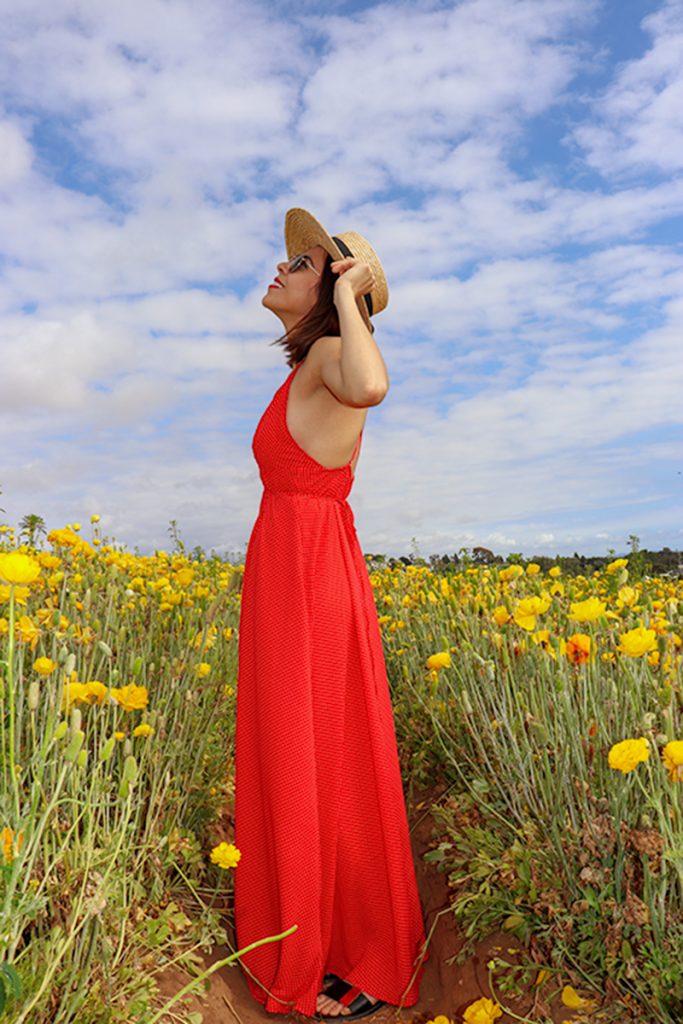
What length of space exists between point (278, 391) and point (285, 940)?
1.59 metres

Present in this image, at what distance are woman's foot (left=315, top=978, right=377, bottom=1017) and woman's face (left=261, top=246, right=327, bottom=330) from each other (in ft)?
6.61

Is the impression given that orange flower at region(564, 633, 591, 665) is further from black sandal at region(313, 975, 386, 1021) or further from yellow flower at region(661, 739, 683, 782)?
black sandal at region(313, 975, 386, 1021)

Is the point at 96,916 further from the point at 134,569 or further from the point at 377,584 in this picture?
the point at 377,584

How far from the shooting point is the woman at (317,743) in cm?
250

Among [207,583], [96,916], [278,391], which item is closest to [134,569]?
[207,583]

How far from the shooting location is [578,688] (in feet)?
8.94

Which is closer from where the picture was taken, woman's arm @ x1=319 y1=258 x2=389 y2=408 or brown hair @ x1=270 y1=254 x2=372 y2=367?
woman's arm @ x1=319 y1=258 x2=389 y2=408

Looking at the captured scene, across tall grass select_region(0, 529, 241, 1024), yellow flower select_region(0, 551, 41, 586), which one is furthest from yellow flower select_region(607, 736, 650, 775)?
yellow flower select_region(0, 551, 41, 586)

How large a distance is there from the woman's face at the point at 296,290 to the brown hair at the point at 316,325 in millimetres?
26

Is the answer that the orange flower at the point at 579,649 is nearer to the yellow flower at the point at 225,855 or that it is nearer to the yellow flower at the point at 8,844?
the yellow flower at the point at 225,855

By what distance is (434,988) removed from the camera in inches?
101

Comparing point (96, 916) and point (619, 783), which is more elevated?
point (619, 783)

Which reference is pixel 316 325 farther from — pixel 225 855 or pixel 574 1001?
pixel 574 1001

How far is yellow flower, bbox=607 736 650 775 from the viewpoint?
184 centimetres
